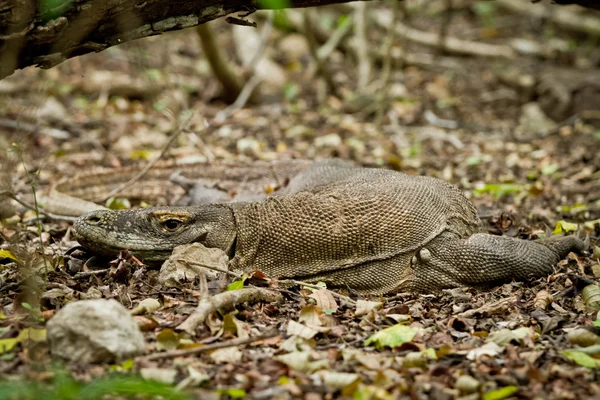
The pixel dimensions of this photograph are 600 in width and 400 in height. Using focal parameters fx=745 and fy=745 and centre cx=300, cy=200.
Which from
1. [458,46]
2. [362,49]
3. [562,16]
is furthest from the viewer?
[562,16]

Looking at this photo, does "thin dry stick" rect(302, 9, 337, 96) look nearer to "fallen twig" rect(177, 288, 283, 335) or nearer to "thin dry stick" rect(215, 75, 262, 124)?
"thin dry stick" rect(215, 75, 262, 124)

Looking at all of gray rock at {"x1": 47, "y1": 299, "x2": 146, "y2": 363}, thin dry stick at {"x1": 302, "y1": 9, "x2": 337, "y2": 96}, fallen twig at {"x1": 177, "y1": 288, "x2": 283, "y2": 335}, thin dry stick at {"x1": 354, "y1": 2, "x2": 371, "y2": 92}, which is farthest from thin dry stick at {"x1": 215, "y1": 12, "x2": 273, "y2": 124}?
gray rock at {"x1": 47, "y1": 299, "x2": 146, "y2": 363}

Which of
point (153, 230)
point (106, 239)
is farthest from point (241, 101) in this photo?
point (106, 239)

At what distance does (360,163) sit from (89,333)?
20.6 feet

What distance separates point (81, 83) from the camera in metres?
13.2

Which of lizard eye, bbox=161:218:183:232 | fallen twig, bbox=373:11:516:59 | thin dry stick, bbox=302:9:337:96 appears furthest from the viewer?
fallen twig, bbox=373:11:516:59

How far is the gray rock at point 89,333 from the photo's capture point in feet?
12.0

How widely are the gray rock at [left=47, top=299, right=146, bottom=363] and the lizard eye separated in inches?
62.4

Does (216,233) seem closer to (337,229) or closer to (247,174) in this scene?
(337,229)

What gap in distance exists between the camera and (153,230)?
5258mm

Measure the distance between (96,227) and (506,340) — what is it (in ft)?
9.18

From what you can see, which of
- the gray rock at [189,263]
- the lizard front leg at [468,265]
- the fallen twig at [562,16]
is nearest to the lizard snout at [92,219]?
the gray rock at [189,263]

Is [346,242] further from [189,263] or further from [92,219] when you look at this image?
[92,219]

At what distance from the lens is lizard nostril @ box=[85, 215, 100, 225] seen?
203 inches
